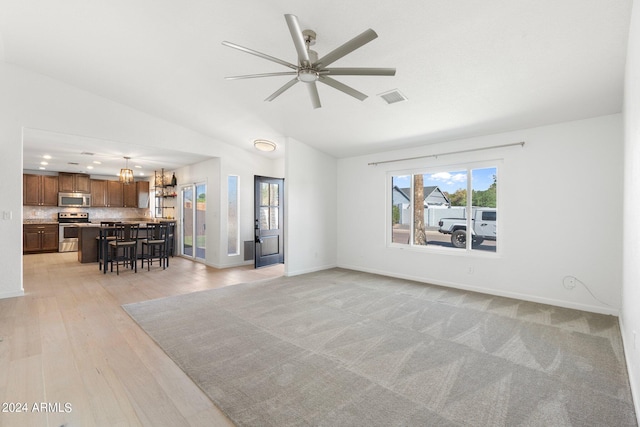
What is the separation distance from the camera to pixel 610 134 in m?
3.64

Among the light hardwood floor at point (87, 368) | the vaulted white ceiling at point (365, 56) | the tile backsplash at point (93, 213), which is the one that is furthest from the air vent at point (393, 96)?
the tile backsplash at point (93, 213)

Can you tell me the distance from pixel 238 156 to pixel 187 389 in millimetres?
5764

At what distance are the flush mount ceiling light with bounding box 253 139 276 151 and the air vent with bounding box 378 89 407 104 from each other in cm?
320

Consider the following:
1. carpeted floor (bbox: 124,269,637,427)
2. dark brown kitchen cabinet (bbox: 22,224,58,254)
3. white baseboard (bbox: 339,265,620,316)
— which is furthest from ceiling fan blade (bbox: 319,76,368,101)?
dark brown kitchen cabinet (bbox: 22,224,58,254)

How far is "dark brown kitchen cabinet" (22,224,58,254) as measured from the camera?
27.4 ft

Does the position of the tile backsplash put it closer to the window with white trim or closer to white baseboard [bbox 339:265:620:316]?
the window with white trim

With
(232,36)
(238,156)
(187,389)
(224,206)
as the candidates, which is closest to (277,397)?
(187,389)

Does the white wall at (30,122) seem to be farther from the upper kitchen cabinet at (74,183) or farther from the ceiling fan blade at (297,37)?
the upper kitchen cabinet at (74,183)

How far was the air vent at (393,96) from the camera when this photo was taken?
12.0 feet

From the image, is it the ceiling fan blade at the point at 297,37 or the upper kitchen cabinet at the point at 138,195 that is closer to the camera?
the ceiling fan blade at the point at 297,37

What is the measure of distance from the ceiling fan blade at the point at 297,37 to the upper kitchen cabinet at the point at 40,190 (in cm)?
1047

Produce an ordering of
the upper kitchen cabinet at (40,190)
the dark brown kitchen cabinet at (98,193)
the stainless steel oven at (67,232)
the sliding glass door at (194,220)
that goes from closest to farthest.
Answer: the sliding glass door at (194,220)
the upper kitchen cabinet at (40,190)
the stainless steel oven at (67,232)
the dark brown kitchen cabinet at (98,193)

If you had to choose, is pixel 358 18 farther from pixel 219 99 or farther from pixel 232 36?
pixel 219 99

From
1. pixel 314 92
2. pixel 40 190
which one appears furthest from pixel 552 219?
pixel 40 190
